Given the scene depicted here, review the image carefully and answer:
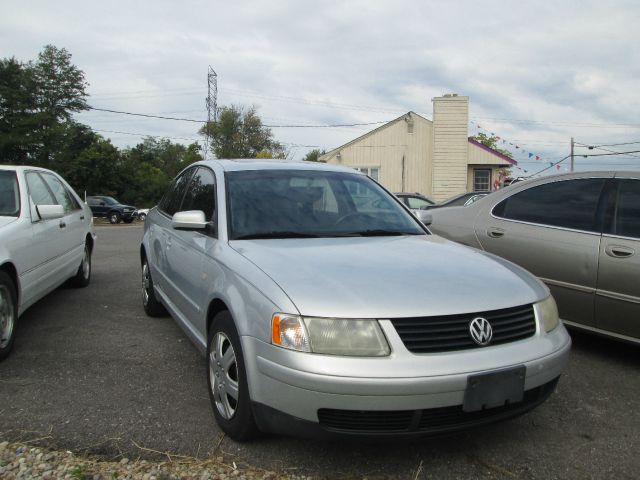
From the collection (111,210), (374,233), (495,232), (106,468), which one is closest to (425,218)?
(374,233)

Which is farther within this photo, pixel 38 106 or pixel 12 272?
pixel 38 106

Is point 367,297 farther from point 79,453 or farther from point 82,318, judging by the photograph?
point 82,318

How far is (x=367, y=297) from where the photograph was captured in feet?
8.04

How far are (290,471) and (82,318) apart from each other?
3527 mm

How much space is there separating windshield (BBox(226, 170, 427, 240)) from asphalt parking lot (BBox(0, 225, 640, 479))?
1144 millimetres

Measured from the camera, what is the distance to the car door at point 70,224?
5.80 metres

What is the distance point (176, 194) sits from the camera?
4.92 metres

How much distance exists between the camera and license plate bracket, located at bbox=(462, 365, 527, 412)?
235cm

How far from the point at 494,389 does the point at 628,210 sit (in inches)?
95.9

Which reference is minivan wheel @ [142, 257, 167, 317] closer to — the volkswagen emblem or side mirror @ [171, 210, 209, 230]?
side mirror @ [171, 210, 209, 230]

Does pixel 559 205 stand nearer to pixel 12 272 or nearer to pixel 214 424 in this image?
pixel 214 424

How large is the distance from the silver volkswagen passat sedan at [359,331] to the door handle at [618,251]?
1242 mm

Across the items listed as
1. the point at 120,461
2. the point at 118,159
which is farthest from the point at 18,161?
the point at 120,461

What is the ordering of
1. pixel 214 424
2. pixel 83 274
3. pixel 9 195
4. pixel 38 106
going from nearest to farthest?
pixel 214 424, pixel 9 195, pixel 83 274, pixel 38 106
